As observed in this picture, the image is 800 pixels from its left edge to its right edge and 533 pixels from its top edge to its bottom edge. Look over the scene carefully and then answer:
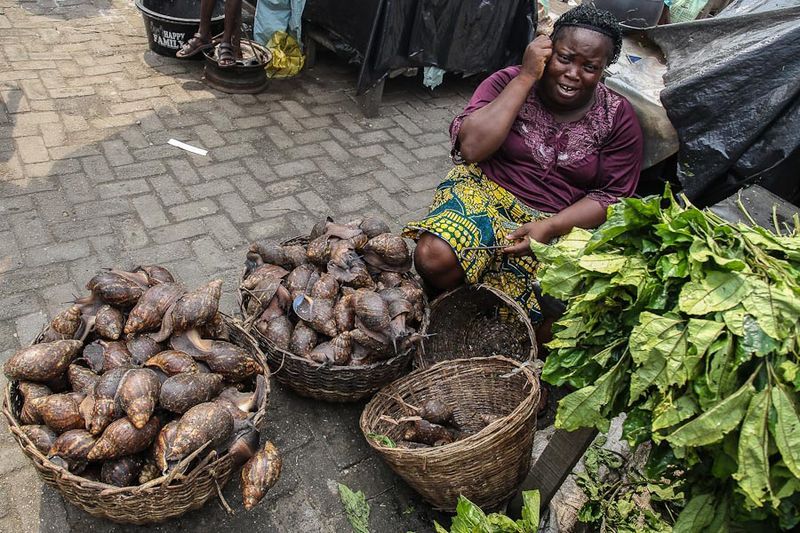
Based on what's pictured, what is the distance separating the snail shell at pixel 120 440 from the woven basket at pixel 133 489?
95 mm

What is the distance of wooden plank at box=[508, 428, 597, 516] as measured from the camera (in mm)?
2006

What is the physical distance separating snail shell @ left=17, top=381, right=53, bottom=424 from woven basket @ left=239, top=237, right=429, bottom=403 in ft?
2.68

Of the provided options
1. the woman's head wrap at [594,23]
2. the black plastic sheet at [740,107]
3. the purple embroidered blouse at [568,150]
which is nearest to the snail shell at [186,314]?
the purple embroidered blouse at [568,150]

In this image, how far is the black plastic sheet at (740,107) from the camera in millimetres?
2504

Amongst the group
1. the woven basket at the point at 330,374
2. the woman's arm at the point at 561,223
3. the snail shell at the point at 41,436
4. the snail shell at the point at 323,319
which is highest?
the woman's arm at the point at 561,223

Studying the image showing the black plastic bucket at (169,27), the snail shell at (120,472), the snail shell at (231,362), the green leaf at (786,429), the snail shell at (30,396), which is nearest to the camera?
the green leaf at (786,429)

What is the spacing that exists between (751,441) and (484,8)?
4840 millimetres

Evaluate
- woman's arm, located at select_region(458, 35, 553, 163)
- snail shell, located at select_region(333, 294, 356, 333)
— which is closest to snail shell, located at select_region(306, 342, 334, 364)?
snail shell, located at select_region(333, 294, 356, 333)

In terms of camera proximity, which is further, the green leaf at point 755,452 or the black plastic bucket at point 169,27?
the black plastic bucket at point 169,27

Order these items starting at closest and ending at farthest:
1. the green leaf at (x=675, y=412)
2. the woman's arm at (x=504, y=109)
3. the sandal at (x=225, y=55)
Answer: the green leaf at (x=675, y=412)
the woman's arm at (x=504, y=109)
the sandal at (x=225, y=55)

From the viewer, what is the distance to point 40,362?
2.11 metres

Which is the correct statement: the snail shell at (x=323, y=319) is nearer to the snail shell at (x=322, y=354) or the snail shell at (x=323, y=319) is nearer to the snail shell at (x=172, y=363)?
the snail shell at (x=322, y=354)

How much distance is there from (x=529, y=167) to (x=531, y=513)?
5.74 ft

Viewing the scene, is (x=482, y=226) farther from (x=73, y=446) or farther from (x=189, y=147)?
(x=189, y=147)
